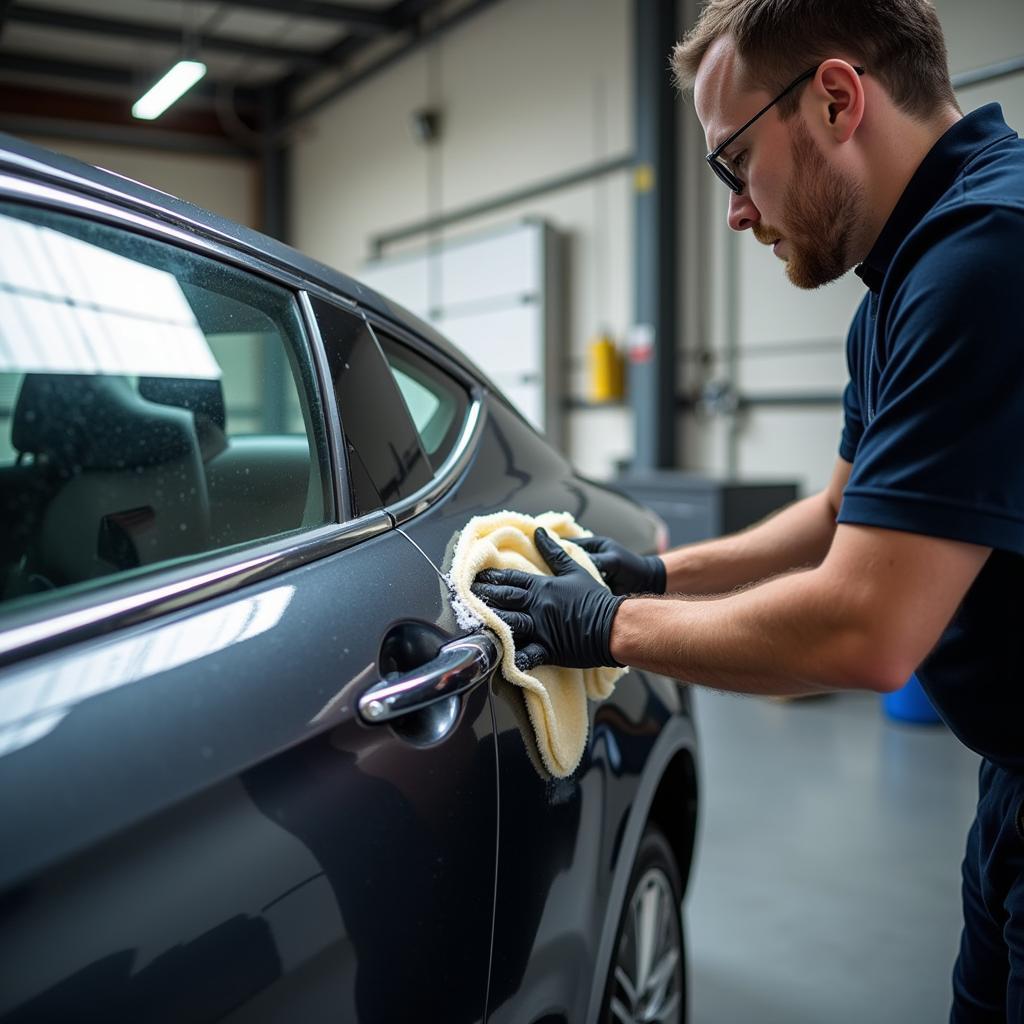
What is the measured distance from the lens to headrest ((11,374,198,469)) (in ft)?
2.76

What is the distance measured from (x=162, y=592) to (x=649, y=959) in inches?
38.9

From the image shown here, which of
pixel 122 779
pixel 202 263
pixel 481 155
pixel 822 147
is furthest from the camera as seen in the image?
pixel 481 155

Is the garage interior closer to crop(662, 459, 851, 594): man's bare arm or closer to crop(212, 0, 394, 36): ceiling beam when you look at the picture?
crop(212, 0, 394, 36): ceiling beam

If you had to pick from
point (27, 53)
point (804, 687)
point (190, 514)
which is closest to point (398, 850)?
point (190, 514)

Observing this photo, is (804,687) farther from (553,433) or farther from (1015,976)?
(553,433)

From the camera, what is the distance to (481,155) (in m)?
7.21

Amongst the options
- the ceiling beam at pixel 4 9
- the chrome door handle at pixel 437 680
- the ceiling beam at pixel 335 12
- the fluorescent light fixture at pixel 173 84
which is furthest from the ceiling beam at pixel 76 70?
the chrome door handle at pixel 437 680

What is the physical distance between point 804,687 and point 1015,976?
41 centimetres

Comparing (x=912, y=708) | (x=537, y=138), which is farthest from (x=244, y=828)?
(x=537, y=138)

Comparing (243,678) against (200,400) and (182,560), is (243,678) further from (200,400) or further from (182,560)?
(200,400)

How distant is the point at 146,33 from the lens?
771cm

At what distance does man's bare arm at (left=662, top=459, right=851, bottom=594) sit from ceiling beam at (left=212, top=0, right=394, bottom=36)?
6.52 meters

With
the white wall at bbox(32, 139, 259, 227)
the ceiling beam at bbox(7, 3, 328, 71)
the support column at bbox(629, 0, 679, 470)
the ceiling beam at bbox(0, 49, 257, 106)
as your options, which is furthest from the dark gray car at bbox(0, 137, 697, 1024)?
the ceiling beam at bbox(0, 49, 257, 106)

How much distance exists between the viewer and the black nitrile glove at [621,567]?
54.4 inches
